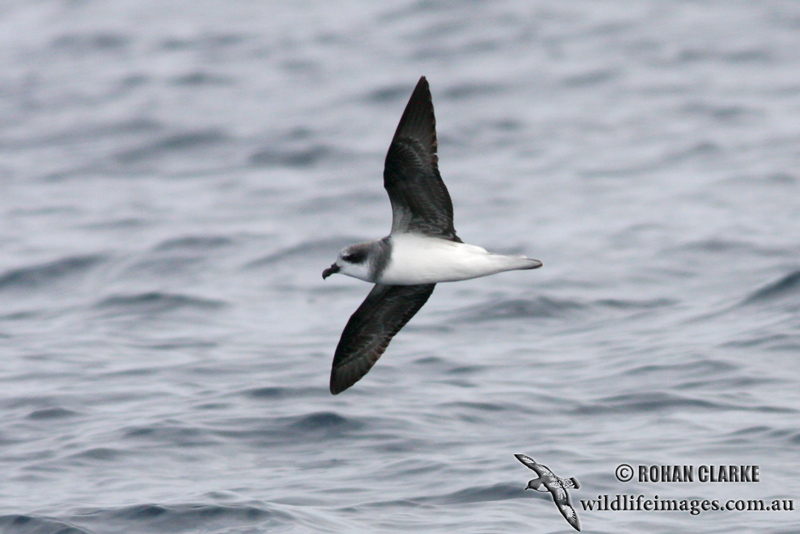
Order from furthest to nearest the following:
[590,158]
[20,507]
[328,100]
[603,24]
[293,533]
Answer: [603,24] → [328,100] → [590,158] → [20,507] → [293,533]

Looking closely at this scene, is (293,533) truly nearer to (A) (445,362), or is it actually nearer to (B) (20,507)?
(B) (20,507)

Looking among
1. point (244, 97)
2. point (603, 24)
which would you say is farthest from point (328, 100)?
point (603, 24)

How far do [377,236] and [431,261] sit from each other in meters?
7.89

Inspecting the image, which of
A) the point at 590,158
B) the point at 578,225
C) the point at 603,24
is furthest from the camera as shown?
the point at 603,24

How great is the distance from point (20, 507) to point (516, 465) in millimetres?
3658

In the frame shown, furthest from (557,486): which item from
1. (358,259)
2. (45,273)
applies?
(45,273)

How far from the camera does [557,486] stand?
907 cm

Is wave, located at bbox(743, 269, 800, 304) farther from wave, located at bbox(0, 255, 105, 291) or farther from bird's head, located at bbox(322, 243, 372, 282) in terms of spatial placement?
wave, located at bbox(0, 255, 105, 291)

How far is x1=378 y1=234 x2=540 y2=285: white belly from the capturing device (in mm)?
8367

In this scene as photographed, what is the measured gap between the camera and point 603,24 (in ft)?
82.1

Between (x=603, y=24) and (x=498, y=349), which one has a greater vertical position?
(x=603, y=24)

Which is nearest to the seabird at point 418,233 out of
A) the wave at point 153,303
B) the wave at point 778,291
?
the wave at point 778,291

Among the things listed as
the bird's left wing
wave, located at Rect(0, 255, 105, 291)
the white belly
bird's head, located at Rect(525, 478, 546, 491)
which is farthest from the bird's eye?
wave, located at Rect(0, 255, 105, 291)

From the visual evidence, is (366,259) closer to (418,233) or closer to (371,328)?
(418,233)
